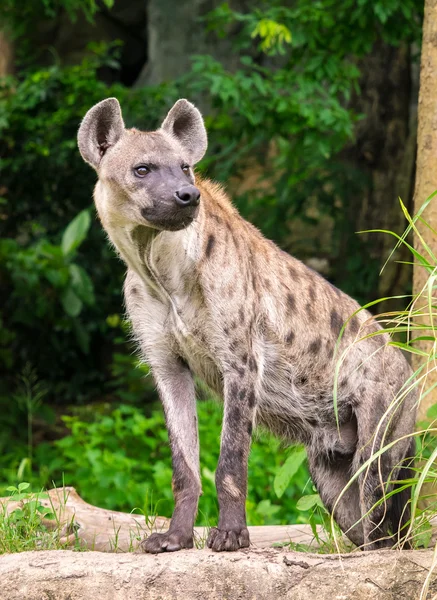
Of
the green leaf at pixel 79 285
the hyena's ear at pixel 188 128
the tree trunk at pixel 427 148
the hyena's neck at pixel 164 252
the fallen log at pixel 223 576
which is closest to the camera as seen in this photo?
the fallen log at pixel 223 576

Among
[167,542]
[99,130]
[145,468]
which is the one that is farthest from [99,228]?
[167,542]

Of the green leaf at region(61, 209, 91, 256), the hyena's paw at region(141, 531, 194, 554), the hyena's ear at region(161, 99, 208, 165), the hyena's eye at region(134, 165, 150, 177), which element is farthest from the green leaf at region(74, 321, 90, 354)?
the hyena's paw at region(141, 531, 194, 554)

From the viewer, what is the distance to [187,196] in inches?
151

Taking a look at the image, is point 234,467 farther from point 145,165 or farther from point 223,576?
point 145,165

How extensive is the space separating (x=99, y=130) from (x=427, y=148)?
1757 mm

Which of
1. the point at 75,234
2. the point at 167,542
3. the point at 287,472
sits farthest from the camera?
the point at 75,234

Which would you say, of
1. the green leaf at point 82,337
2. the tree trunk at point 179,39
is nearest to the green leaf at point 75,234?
the green leaf at point 82,337

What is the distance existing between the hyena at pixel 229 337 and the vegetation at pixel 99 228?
556 millimetres

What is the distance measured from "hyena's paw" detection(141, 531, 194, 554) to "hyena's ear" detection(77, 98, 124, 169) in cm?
158

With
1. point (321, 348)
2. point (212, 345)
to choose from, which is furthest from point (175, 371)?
point (321, 348)

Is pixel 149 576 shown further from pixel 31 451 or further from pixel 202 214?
pixel 31 451

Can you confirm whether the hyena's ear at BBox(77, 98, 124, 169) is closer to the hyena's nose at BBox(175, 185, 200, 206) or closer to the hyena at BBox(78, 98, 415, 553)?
the hyena at BBox(78, 98, 415, 553)

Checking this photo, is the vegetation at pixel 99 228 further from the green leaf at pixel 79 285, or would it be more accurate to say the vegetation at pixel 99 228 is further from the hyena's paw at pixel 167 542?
the hyena's paw at pixel 167 542

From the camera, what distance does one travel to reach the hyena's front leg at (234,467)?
367 centimetres
